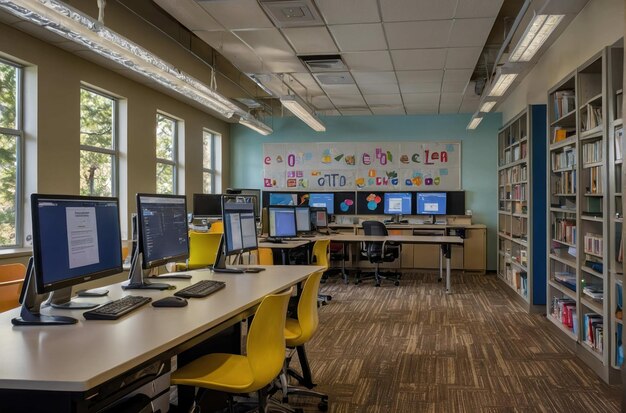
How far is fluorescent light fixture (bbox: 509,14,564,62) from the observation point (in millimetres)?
3822

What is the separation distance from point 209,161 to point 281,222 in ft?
12.8

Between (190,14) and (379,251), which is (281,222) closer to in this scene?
(379,251)

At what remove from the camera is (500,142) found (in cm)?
833

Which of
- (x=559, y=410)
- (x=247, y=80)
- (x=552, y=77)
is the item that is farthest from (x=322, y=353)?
(x=247, y=80)

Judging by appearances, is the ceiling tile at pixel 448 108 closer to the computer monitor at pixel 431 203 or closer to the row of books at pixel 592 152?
the computer monitor at pixel 431 203

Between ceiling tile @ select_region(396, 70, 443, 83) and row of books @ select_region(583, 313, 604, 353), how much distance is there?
12.1ft

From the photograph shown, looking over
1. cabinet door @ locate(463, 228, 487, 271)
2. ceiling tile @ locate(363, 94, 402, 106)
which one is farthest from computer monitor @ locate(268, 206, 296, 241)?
cabinet door @ locate(463, 228, 487, 271)

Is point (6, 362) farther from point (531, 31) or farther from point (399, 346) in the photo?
point (531, 31)

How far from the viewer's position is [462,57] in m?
5.91

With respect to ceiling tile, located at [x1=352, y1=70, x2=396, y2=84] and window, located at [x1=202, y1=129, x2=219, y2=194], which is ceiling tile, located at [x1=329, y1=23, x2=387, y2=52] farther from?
window, located at [x1=202, y1=129, x2=219, y2=194]

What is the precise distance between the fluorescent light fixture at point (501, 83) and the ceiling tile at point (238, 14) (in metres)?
2.43

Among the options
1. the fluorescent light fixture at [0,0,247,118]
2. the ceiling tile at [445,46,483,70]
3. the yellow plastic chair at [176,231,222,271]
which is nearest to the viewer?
the fluorescent light fixture at [0,0,247,118]

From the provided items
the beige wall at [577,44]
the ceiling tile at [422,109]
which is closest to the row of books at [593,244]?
the beige wall at [577,44]

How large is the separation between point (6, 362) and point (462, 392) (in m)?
2.83
